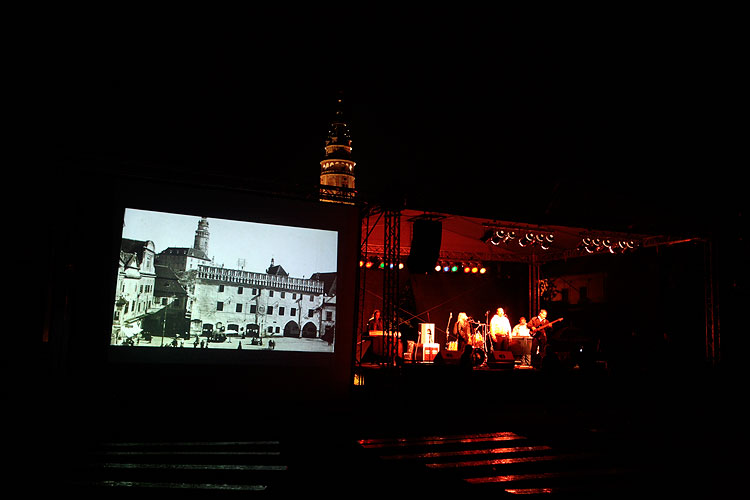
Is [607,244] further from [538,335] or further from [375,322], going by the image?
[375,322]

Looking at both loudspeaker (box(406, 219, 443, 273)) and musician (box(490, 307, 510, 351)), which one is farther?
musician (box(490, 307, 510, 351))

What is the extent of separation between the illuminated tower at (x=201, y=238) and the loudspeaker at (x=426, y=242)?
334 cm

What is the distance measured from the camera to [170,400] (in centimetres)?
721

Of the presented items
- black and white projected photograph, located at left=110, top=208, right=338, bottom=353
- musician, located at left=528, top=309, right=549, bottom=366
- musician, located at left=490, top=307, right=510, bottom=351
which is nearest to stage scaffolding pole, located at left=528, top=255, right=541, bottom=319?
Result: musician, located at left=528, top=309, right=549, bottom=366

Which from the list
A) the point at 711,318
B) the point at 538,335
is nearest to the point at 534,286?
the point at 538,335

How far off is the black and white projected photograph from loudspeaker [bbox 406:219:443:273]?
1.70 meters

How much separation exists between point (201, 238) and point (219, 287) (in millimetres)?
698

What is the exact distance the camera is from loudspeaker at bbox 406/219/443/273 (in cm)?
910

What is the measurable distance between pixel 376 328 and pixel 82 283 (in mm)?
6278

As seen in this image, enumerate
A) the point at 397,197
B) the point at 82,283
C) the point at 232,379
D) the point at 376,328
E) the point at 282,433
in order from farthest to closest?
the point at 376,328
the point at 397,197
the point at 232,379
the point at 82,283
the point at 282,433

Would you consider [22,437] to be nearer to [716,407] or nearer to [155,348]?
[155,348]

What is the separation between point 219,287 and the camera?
24.3 feet

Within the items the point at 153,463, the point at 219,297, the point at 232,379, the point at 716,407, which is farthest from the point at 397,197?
Answer: the point at 716,407

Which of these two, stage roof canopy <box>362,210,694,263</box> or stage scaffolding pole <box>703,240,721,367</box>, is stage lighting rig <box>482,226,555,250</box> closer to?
stage roof canopy <box>362,210,694,263</box>
